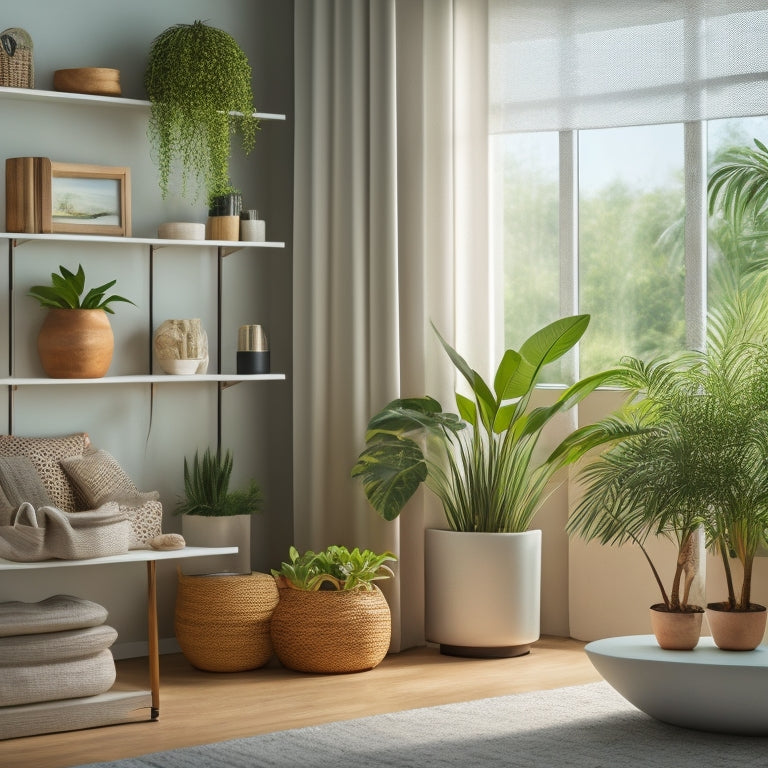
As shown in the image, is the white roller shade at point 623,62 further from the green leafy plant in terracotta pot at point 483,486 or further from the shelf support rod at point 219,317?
the shelf support rod at point 219,317

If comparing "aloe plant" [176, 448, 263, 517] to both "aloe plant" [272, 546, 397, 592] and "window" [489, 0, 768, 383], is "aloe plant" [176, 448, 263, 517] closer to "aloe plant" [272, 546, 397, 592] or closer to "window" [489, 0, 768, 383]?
"aloe plant" [272, 546, 397, 592]

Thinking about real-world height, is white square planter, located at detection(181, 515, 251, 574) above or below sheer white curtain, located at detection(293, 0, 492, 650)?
below

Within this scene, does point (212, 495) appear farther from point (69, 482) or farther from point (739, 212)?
point (739, 212)

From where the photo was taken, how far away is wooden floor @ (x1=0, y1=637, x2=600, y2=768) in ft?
11.6

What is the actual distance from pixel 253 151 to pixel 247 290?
21.9 inches

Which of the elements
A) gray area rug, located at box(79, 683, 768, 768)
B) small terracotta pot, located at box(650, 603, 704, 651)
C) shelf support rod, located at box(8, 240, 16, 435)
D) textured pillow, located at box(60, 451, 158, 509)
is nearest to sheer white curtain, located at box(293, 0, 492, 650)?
textured pillow, located at box(60, 451, 158, 509)

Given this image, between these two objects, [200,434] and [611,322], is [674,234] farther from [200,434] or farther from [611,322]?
[200,434]

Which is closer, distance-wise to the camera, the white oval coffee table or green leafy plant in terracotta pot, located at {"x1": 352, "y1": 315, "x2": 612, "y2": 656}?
the white oval coffee table

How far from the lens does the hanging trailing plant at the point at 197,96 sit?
4590 mm

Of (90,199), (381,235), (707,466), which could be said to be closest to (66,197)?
(90,199)

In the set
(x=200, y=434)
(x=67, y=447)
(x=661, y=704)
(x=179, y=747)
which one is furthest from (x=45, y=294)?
(x=661, y=704)

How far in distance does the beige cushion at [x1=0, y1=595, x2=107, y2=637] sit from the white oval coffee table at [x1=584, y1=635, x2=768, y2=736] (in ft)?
4.81

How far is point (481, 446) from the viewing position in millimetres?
4734

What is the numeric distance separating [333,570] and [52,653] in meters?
1.12
